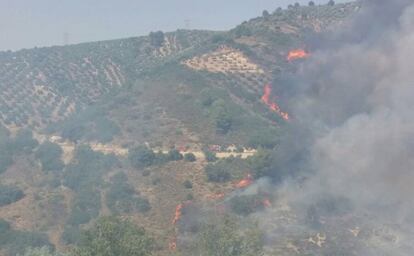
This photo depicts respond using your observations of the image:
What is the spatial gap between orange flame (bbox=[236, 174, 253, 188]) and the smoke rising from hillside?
5609 millimetres

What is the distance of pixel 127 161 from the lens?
8312cm

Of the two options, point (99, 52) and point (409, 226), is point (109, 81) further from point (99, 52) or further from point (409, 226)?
point (409, 226)

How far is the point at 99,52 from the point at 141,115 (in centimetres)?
7633

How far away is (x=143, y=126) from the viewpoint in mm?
99062

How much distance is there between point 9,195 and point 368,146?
46.6 metres

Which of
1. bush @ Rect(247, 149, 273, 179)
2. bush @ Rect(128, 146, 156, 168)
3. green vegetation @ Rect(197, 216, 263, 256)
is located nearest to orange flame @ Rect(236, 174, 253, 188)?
bush @ Rect(247, 149, 273, 179)

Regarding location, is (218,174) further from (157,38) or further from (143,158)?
(157,38)

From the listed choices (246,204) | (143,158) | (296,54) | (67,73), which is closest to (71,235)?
(246,204)

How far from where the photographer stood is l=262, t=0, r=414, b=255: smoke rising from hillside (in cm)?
5425

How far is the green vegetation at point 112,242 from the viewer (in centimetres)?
4247

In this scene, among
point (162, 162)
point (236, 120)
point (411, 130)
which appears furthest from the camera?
point (236, 120)

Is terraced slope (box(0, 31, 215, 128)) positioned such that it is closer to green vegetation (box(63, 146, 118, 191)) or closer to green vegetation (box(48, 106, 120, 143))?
green vegetation (box(48, 106, 120, 143))

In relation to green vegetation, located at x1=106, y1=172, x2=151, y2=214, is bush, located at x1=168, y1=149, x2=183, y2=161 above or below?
above

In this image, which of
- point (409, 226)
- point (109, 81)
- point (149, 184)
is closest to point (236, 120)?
point (149, 184)
